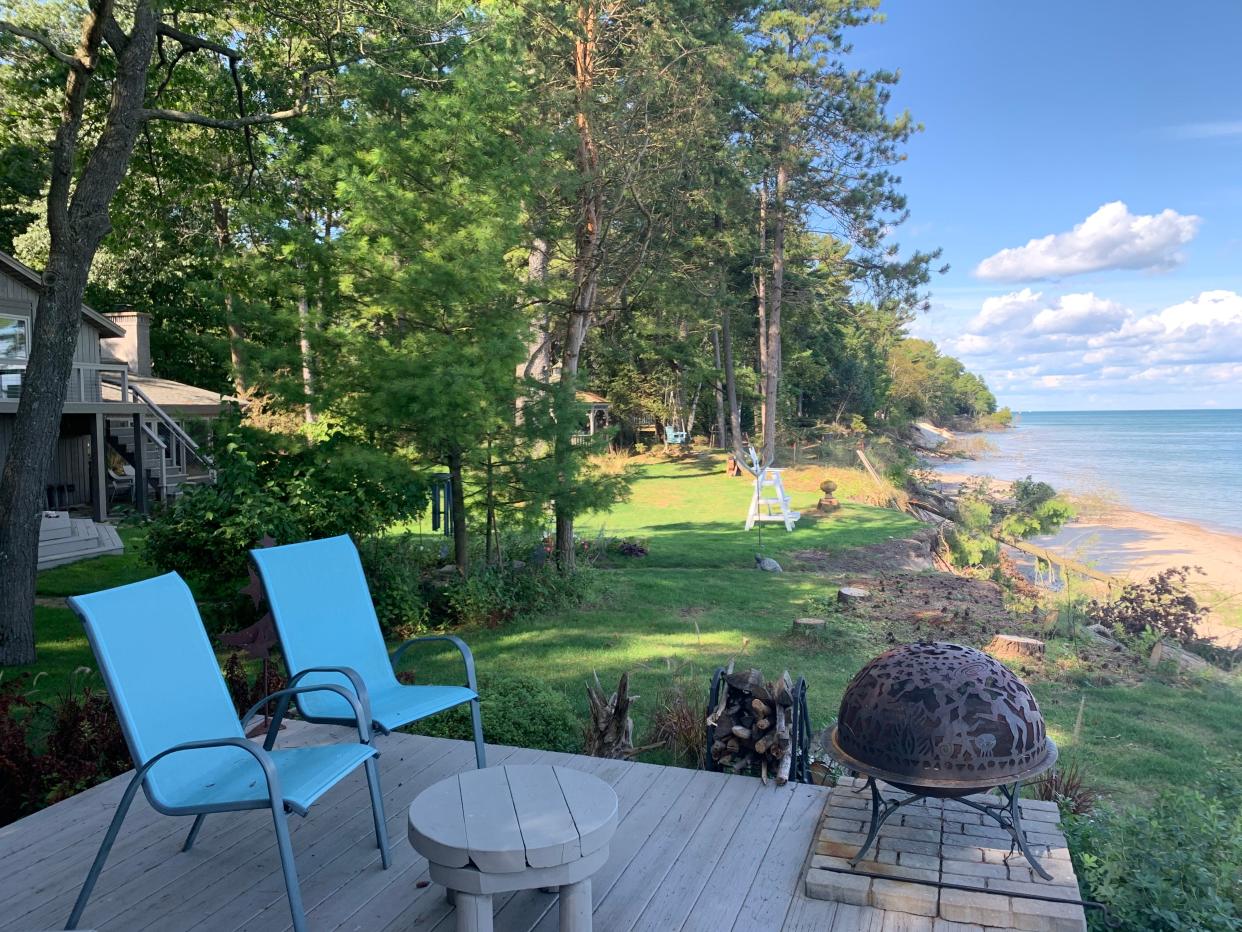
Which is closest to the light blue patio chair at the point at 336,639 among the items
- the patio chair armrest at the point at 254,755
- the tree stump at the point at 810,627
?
the patio chair armrest at the point at 254,755

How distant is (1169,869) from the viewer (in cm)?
272

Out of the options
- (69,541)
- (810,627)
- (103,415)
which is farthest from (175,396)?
(810,627)

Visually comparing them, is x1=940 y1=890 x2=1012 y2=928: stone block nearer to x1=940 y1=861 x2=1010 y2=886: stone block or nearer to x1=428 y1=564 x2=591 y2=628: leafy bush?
x1=940 y1=861 x2=1010 y2=886: stone block

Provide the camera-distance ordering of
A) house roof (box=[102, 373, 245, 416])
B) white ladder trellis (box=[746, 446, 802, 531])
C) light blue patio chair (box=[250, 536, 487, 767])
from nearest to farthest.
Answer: light blue patio chair (box=[250, 536, 487, 767]) → white ladder trellis (box=[746, 446, 802, 531]) → house roof (box=[102, 373, 245, 416])

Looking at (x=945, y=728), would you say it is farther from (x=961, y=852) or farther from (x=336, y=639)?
(x=336, y=639)

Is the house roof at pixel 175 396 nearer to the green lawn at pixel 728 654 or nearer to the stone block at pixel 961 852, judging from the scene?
the green lawn at pixel 728 654

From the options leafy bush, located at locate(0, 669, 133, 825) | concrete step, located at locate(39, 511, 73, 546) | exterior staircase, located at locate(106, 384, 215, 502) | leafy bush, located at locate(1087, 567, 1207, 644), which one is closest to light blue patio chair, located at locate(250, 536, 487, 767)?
leafy bush, located at locate(0, 669, 133, 825)

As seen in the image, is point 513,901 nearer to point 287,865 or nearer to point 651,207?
point 287,865

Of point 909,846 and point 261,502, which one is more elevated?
point 261,502

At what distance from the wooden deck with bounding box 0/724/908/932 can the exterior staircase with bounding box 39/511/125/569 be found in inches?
394

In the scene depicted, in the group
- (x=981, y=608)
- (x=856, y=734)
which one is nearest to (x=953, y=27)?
(x=981, y=608)

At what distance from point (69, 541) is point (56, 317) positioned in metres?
7.48

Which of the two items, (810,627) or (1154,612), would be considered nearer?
(810,627)

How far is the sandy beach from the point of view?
35.9 ft
